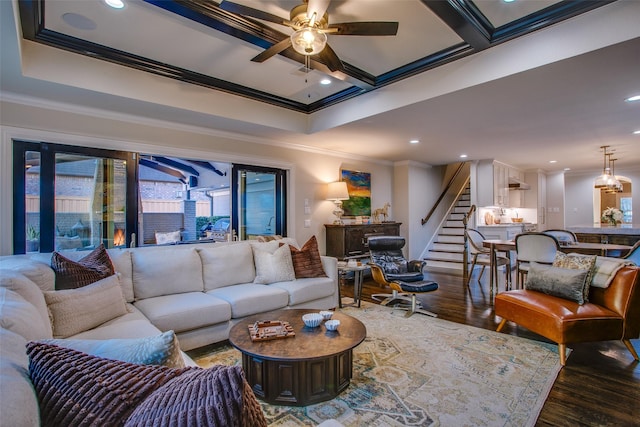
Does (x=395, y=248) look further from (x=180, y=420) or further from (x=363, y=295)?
(x=180, y=420)

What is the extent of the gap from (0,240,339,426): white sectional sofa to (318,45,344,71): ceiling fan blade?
7.23 feet

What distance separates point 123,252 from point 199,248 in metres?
0.79

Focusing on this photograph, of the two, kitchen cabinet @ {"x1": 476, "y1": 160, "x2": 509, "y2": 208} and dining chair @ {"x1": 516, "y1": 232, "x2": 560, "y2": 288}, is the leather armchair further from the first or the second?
kitchen cabinet @ {"x1": 476, "y1": 160, "x2": 509, "y2": 208}

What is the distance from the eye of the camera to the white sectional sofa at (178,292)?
1707mm

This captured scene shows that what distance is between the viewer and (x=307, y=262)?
3996 millimetres

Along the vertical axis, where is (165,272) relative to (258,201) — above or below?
below

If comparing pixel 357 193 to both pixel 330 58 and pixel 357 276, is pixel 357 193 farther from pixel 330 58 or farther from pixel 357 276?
pixel 330 58

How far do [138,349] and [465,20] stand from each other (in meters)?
2.91

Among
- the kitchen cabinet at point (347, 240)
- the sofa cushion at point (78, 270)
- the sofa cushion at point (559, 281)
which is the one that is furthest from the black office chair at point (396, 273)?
the sofa cushion at point (78, 270)

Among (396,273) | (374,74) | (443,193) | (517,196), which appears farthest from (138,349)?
(517,196)

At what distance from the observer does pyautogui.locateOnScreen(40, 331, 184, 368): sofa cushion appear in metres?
0.91

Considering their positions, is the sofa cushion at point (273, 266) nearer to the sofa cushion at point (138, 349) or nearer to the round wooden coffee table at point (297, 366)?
the round wooden coffee table at point (297, 366)

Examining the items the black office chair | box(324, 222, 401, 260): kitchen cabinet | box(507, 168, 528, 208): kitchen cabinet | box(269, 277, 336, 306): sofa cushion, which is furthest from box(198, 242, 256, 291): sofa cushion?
box(507, 168, 528, 208): kitchen cabinet

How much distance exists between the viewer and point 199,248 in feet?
12.2
